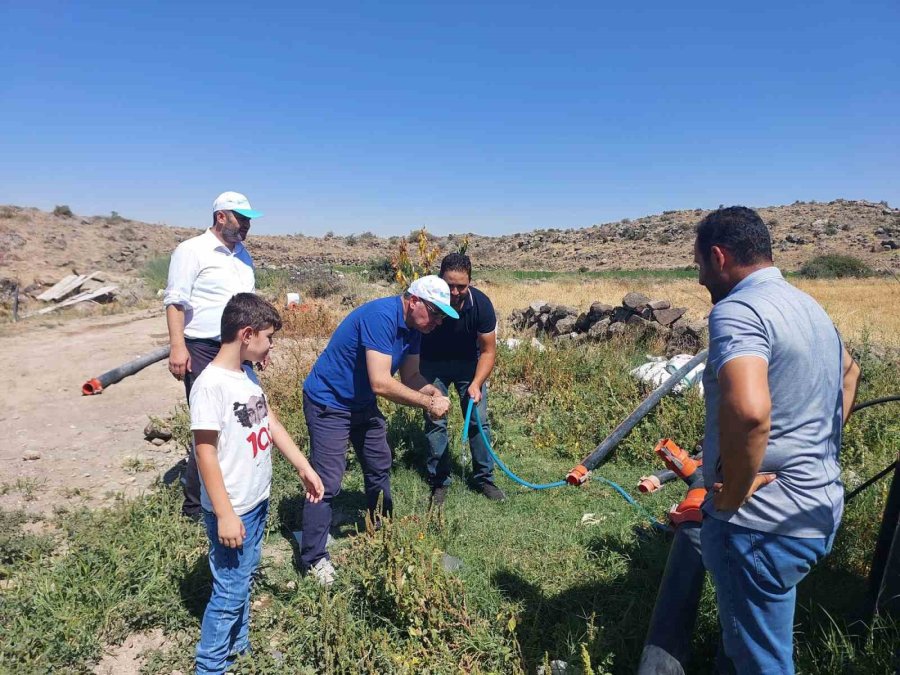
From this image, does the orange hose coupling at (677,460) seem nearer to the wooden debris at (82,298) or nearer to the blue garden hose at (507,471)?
the blue garden hose at (507,471)

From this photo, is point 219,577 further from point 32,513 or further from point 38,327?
point 38,327

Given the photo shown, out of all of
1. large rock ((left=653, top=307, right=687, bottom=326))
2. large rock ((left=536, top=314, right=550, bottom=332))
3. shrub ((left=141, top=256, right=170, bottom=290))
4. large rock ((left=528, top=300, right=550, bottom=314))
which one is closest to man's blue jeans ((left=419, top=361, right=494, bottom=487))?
large rock ((left=653, top=307, right=687, bottom=326))

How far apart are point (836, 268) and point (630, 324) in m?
18.0

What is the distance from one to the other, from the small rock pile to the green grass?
11.2 feet

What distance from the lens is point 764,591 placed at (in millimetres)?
1747

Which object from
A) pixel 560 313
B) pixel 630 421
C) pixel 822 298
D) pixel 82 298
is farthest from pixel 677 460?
pixel 82 298

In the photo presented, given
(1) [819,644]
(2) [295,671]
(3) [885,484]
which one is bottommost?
(2) [295,671]

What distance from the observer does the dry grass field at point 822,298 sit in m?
9.59

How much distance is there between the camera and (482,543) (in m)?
3.54

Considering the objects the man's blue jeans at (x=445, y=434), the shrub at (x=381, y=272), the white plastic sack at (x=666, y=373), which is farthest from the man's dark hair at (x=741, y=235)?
the shrub at (x=381, y=272)

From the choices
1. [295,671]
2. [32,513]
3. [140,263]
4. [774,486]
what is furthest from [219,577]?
[140,263]

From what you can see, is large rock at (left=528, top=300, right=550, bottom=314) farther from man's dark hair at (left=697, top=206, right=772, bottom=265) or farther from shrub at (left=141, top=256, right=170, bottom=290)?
shrub at (left=141, top=256, right=170, bottom=290)

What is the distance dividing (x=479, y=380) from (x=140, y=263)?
28.4 metres

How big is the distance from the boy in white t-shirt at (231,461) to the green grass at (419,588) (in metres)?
0.35
